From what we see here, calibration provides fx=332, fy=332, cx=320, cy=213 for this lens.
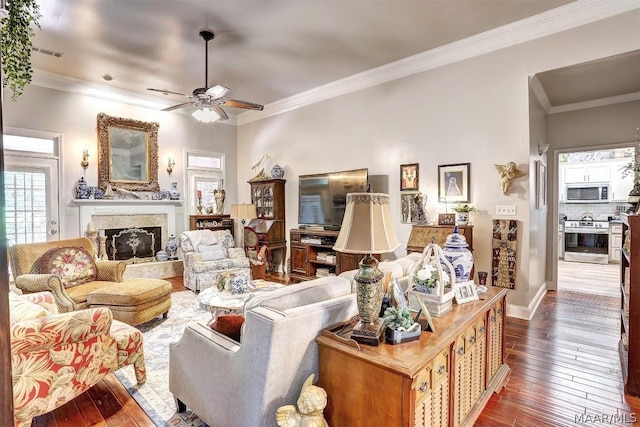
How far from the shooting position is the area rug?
2.17 metres

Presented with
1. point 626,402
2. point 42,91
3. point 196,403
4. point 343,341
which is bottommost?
point 626,402

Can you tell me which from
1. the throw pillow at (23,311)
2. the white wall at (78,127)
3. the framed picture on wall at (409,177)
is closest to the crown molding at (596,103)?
the framed picture on wall at (409,177)

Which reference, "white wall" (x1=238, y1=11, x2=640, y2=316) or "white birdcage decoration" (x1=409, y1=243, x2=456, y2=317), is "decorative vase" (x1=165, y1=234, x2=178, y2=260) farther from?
"white birdcage decoration" (x1=409, y1=243, x2=456, y2=317)

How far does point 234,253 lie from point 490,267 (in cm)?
392

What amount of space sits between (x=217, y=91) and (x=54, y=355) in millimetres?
2954

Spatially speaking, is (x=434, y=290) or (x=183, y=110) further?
(x=183, y=110)

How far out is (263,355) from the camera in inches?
61.9

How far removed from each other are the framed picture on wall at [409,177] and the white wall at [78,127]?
14.6 ft

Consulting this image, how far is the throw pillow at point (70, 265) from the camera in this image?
12.0 ft

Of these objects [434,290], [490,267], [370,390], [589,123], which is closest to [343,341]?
[370,390]

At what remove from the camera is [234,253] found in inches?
224

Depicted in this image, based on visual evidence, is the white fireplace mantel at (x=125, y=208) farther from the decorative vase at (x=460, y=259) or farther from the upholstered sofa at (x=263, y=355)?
the decorative vase at (x=460, y=259)

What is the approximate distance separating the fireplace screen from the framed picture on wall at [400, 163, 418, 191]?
15.6ft

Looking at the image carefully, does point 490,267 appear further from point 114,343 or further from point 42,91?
point 42,91
